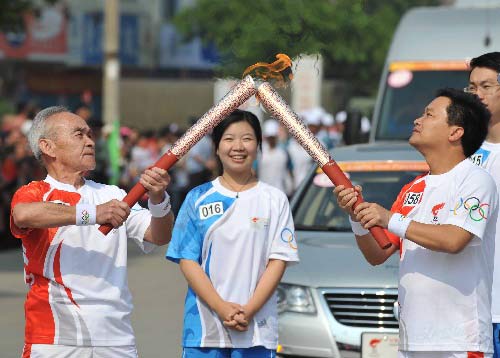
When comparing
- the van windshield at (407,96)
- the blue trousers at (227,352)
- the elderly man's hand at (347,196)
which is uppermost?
the van windshield at (407,96)

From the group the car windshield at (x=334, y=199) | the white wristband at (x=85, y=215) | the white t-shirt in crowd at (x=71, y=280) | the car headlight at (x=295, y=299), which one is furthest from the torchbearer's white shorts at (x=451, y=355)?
the car windshield at (x=334, y=199)

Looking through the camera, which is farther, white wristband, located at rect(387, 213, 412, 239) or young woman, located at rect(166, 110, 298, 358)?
young woman, located at rect(166, 110, 298, 358)

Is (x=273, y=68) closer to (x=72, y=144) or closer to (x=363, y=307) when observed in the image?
(x=72, y=144)

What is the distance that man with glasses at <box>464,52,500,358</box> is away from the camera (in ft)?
16.6

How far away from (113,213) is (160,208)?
0.38 metres

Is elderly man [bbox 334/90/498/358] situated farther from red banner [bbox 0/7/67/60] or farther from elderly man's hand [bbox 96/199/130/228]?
red banner [bbox 0/7/67/60]

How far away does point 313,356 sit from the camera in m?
7.05

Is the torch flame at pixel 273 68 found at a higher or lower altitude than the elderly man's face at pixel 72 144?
higher

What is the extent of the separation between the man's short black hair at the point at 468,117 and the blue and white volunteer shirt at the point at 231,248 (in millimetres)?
1048

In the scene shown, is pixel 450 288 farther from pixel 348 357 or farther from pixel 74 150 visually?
pixel 348 357

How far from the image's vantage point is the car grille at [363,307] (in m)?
7.12

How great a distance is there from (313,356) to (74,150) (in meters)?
2.63

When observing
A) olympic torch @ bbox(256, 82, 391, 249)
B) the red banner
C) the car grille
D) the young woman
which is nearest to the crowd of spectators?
the car grille

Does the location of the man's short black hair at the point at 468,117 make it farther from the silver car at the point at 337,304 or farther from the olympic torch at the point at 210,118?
the silver car at the point at 337,304
